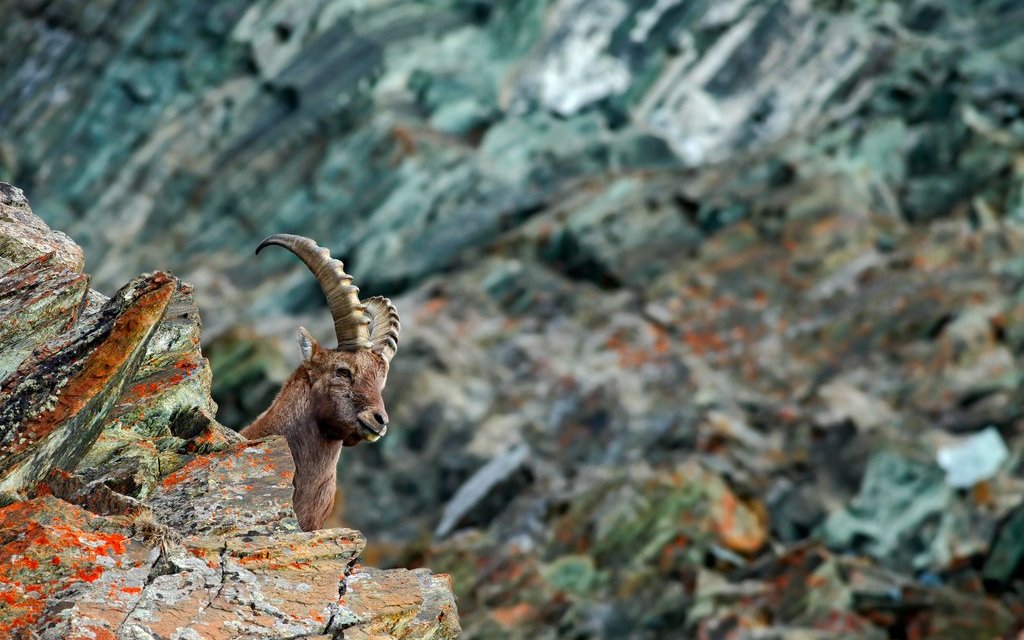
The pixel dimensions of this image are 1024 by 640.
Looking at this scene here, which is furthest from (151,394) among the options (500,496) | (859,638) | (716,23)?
(716,23)

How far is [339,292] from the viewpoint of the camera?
12914mm

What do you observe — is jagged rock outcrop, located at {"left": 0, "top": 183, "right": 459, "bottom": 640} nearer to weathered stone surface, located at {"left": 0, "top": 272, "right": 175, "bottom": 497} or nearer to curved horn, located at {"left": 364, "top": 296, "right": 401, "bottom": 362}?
weathered stone surface, located at {"left": 0, "top": 272, "right": 175, "bottom": 497}

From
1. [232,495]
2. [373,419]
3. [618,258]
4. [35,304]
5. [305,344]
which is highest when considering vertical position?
[35,304]

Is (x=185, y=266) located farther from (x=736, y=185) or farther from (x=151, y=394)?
(x=151, y=394)

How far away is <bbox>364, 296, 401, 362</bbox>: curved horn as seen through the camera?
13328 mm

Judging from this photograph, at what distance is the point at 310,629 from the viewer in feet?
30.0

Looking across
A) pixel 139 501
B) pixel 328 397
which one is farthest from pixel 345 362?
pixel 139 501

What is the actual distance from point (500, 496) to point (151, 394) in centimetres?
1761

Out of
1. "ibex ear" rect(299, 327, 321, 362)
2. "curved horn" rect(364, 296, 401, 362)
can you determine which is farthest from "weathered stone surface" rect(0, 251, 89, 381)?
"curved horn" rect(364, 296, 401, 362)

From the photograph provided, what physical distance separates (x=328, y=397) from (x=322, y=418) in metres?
0.20

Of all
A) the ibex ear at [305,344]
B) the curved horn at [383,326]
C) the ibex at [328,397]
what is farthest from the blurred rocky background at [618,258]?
the ibex at [328,397]

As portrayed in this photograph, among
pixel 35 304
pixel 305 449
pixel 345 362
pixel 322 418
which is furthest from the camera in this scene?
pixel 345 362

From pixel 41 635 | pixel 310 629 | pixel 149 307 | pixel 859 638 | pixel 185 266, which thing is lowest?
pixel 859 638

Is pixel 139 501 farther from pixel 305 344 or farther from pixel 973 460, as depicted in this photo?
pixel 973 460
